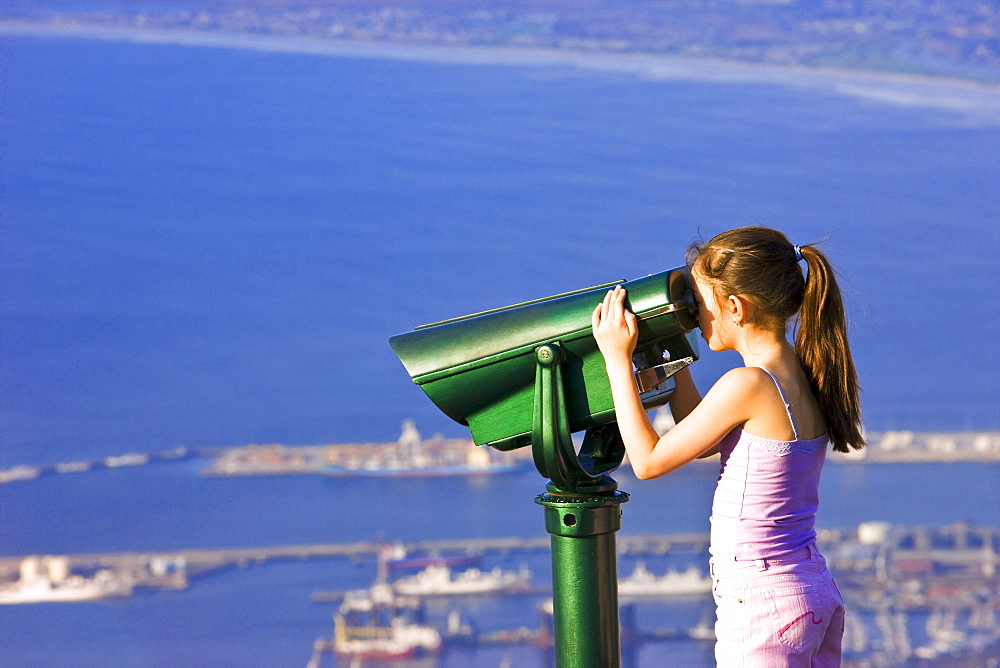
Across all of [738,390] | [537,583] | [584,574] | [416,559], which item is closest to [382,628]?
[416,559]

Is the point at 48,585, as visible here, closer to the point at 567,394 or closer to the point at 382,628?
the point at 382,628

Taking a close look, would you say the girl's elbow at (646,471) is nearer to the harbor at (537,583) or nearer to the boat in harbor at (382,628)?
the harbor at (537,583)

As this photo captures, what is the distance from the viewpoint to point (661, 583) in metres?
8.27

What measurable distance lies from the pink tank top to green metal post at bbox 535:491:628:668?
9 centimetres

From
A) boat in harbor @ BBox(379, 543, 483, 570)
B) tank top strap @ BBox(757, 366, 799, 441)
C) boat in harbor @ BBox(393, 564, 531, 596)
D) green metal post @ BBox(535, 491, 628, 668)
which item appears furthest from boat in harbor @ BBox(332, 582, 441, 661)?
tank top strap @ BBox(757, 366, 799, 441)

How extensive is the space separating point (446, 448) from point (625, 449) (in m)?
7.87

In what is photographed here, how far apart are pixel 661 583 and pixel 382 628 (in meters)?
2.01

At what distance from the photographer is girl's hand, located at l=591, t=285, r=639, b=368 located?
901 mm

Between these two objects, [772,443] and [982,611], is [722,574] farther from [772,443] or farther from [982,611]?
[982,611]

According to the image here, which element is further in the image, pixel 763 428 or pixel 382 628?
pixel 382 628

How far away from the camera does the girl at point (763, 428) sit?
0.92m

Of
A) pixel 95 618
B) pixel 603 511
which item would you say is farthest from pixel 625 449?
pixel 95 618

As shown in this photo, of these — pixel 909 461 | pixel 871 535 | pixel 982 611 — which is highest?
pixel 909 461

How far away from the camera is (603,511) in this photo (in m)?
0.95
